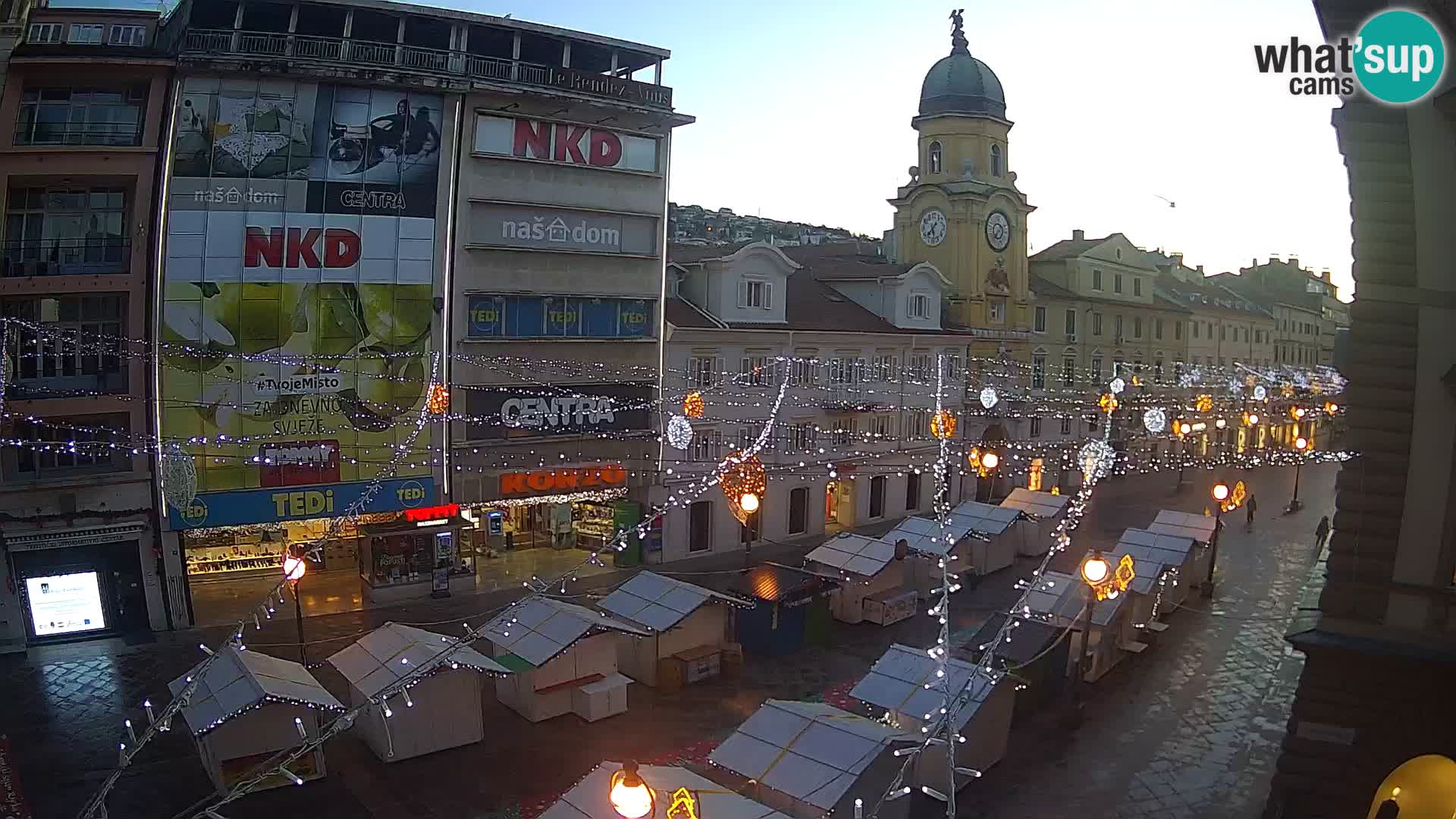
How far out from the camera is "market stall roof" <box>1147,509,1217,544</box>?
28844 millimetres

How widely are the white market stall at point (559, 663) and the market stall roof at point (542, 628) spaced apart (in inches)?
0.6

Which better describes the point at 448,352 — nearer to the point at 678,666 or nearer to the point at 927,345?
the point at 678,666

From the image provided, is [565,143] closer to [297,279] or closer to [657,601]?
[297,279]

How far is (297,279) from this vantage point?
998 inches

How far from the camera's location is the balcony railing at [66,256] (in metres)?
23.4

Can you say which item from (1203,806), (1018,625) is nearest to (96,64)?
(1018,625)

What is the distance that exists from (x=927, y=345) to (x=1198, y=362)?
27.9 meters

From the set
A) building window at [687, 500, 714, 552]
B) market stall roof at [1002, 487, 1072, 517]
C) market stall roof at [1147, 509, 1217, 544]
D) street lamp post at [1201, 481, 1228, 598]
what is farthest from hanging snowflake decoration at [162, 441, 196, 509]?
street lamp post at [1201, 481, 1228, 598]

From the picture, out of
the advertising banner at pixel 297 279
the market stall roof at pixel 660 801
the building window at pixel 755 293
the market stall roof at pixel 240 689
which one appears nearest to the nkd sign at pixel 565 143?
the advertising banner at pixel 297 279

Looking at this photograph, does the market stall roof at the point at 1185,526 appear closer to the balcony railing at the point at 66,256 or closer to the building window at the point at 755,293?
the building window at the point at 755,293

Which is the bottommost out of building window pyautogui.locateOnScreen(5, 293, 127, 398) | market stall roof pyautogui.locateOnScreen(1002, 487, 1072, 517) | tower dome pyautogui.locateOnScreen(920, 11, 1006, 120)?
market stall roof pyautogui.locateOnScreen(1002, 487, 1072, 517)

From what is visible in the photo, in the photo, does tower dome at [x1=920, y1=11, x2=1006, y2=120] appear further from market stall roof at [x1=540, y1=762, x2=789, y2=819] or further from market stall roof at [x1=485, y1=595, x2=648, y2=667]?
market stall roof at [x1=540, y1=762, x2=789, y2=819]

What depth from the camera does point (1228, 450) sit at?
201 feet

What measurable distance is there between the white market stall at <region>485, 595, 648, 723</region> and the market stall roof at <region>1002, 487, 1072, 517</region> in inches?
701
